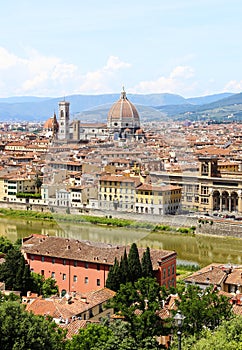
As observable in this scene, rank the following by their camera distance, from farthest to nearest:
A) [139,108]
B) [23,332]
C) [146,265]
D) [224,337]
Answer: [139,108] < [146,265] < [23,332] < [224,337]

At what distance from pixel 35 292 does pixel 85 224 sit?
53.7 inches

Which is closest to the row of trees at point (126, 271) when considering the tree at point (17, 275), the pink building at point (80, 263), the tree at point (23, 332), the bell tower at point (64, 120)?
the pink building at point (80, 263)

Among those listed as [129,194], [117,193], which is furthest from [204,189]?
[117,193]

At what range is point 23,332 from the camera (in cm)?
558

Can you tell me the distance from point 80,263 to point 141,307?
3.32m

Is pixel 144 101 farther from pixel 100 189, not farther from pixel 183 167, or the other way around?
pixel 100 189

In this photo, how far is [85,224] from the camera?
9.62m

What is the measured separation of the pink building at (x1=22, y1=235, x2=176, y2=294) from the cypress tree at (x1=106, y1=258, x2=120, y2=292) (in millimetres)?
542

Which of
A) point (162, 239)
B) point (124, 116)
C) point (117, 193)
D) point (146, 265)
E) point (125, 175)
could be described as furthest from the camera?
point (124, 116)

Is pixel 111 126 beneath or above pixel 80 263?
above

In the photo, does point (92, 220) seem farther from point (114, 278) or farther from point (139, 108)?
point (139, 108)

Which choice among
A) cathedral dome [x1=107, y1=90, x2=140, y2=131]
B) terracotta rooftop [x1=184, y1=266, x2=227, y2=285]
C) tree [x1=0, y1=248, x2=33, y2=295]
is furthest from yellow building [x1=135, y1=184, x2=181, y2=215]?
cathedral dome [x1=107, y1=90, x2=140, y2=131]

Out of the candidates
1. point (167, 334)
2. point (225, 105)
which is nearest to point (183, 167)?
point (167, 334)

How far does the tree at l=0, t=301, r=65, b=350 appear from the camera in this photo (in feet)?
18.1
